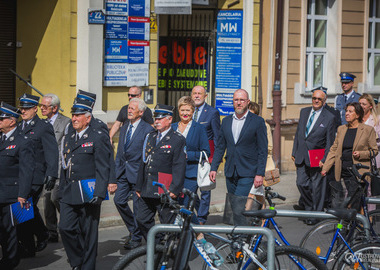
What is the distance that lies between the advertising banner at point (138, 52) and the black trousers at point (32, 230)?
563 centimetres

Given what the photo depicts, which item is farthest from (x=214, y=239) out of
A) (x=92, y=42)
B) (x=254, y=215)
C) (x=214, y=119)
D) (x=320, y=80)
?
(x=320, y=80)

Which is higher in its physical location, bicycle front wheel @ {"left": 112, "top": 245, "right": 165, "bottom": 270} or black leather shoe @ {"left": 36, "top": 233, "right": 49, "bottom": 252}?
bicycle front wheel @ {"left": 112, "top": 245, "right": 165, "bottom": 270}

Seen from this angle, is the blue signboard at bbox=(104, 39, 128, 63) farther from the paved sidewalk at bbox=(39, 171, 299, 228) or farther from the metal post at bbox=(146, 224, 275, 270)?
the metal post at bbox=(146, 224, 275, 270)

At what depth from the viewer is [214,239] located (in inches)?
247

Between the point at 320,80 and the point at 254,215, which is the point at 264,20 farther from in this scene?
the point at 254,215

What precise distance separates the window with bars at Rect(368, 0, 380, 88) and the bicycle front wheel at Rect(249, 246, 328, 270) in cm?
1334

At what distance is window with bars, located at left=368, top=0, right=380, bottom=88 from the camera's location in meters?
18.7

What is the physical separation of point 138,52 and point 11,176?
6408 mm

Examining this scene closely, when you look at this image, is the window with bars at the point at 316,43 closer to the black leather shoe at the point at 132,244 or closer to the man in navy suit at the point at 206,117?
the man in navy suit at the point at 206,117

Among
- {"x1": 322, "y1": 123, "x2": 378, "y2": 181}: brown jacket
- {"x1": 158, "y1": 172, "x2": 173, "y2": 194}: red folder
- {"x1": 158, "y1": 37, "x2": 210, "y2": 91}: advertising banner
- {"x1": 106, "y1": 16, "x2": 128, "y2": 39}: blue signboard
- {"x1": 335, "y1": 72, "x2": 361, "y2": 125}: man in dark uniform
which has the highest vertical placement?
{"x1": 106, "y1": 16, "x2": 128, "y2": 39}: blue signboard

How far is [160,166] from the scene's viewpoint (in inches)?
320

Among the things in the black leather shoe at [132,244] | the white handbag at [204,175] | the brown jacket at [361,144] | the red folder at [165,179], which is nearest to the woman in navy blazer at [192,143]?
the white handbag at [204,175]

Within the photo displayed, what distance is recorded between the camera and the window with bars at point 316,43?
56.4 ft

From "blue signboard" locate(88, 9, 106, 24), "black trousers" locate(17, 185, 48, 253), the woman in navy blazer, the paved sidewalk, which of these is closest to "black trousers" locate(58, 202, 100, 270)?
"black trousers" locate(17, 185, 48, 253)
